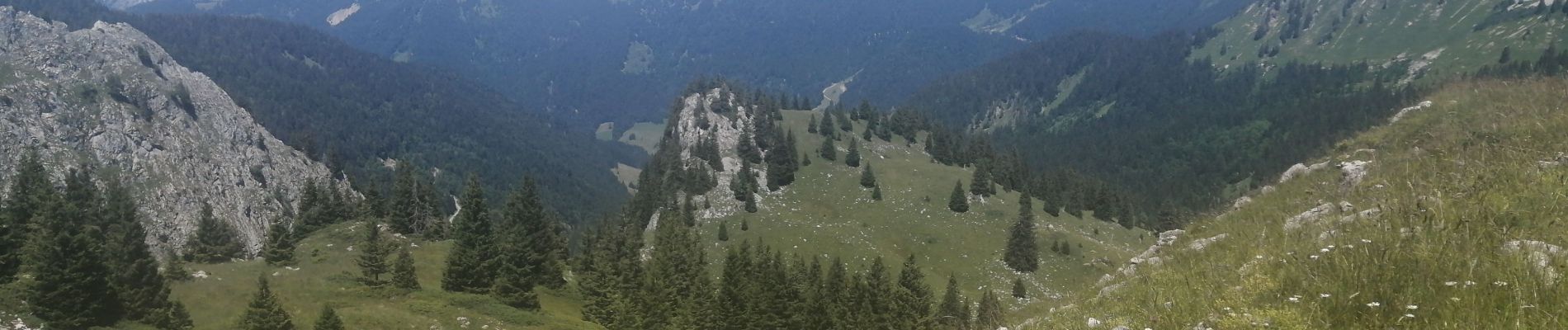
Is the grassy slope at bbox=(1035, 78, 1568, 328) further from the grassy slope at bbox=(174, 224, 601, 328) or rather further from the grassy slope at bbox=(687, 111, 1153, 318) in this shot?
the grassy slope at bbox=(687, 111, 1153, 318)

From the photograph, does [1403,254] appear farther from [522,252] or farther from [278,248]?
[278,248]

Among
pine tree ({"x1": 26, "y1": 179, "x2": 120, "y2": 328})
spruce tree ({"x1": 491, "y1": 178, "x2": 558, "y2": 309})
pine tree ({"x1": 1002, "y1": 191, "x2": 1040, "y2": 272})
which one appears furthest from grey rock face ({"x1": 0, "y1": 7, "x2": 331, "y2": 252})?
pine tree ({"x1": 1002, "y1": 191, "x2": 1040, "y2": 272})

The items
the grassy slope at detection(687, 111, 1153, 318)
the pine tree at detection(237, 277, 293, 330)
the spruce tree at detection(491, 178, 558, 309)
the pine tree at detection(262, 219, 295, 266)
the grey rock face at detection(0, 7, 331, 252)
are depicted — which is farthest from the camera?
the grey rock face at detection(0, 7, 331, 252)

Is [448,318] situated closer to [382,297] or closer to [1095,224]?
[382,297]

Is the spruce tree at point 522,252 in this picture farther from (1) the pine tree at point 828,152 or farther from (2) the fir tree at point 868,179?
(1) the pine tree at point 828,152

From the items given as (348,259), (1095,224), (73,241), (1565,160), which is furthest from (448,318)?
(1095,224)

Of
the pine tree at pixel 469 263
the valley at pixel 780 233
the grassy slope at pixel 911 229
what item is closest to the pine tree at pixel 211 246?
the valley at pixel 780 233
